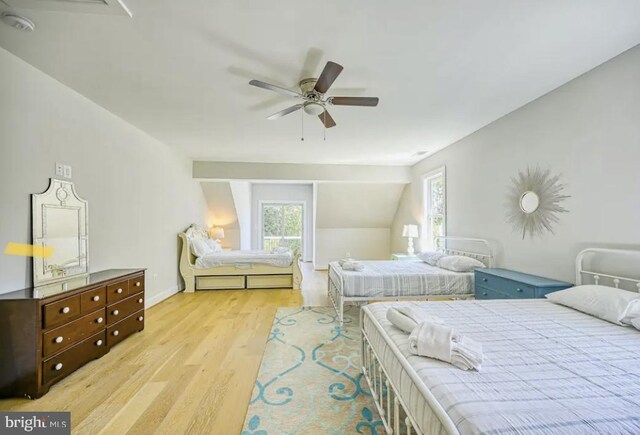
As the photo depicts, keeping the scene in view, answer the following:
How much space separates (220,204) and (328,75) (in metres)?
5.39

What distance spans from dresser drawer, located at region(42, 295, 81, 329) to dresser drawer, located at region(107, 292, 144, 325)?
398 millimetres

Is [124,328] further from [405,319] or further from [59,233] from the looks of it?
[405,319]

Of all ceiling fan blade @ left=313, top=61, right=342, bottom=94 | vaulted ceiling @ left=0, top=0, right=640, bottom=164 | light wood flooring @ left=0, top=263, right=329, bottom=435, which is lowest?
light wood flooring @ left=0, top=263, right=329, bottom=435

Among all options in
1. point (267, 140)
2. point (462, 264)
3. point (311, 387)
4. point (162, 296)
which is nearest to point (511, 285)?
point (462, 264)

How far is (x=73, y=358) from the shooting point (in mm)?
2215

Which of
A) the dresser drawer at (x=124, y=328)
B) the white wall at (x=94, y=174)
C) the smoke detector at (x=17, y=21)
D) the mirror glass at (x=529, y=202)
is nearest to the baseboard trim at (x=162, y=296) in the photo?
the white wall at (x=94, y=174)

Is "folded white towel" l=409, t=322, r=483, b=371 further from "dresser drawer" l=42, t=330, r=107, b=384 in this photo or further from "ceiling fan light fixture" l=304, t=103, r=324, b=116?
"dresser drawer" l=42, t=330, r=107, b=384

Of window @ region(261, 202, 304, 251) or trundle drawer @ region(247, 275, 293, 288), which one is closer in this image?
trundle drawer @ region(247, 275, 293, 288)

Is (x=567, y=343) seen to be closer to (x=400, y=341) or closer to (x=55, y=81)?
(x=400, y=341)

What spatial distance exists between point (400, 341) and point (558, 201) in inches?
92.8

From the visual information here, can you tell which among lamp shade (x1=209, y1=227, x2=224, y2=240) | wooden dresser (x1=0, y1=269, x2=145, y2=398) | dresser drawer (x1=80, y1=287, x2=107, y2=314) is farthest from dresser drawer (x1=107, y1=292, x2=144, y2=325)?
lamp shade (x1=209, y1=227, x2=224, y2=240)

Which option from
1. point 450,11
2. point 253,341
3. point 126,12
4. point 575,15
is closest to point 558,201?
point 575,15

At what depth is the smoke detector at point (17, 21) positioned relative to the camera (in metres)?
1.64

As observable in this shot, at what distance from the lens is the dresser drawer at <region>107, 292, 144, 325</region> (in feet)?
8.70
